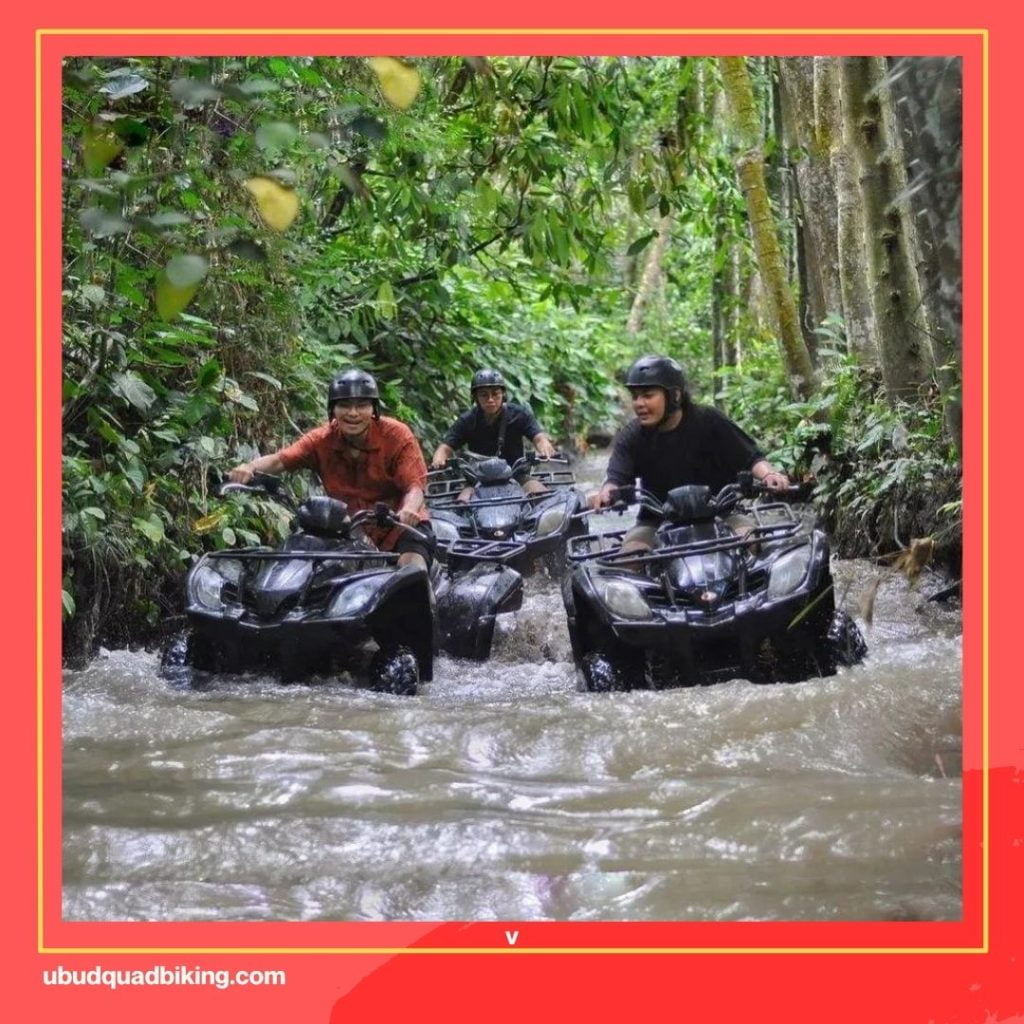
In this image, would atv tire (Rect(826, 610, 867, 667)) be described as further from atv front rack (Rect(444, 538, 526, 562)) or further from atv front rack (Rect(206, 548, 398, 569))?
atv front rack (Rect(444, 538, 526, 562))

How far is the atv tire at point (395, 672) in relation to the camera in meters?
7.11

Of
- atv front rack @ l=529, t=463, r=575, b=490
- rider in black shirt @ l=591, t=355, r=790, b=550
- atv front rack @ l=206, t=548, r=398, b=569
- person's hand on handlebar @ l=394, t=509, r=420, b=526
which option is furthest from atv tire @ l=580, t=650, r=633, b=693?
atv front rack @ l=529, t=463, r=575, b=490

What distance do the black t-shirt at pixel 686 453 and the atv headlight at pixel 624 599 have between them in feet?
3.56

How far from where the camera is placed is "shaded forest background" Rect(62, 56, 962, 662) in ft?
12.2

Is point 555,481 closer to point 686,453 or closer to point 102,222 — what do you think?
point 686,453

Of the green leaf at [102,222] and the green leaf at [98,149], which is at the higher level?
the green leaf at [98,149]

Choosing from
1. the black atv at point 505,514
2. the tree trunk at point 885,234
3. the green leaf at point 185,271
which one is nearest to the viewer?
the green leaf at point 185,271

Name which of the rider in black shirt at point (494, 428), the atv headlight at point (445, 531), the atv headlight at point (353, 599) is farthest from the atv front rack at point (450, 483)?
the atv headlight at point (353, 599)

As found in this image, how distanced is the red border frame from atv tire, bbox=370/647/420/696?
3.73 m

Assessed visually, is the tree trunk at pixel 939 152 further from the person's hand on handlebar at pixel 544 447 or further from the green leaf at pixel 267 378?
the person's hand on handlebar at pixel 544 447

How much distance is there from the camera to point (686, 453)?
7652mm

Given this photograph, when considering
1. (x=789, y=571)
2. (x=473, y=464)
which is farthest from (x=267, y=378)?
(x=789, y=571)

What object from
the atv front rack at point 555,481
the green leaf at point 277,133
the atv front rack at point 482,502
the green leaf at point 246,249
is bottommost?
the atv front rack at point 482,502
